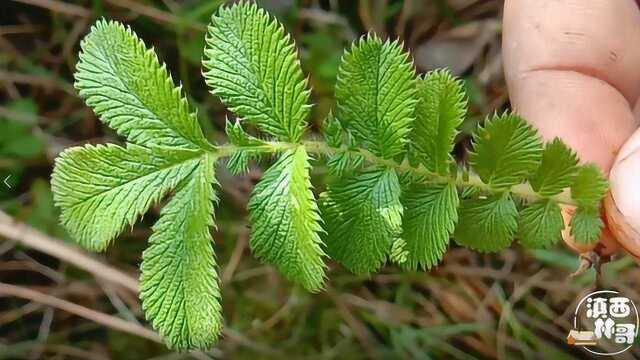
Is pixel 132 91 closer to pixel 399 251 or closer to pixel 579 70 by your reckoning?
pixel 399 251

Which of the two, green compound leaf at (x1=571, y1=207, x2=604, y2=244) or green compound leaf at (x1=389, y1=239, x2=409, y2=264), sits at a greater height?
green compound leaf at (x1=571, y1=207, x2=604, y2=244)

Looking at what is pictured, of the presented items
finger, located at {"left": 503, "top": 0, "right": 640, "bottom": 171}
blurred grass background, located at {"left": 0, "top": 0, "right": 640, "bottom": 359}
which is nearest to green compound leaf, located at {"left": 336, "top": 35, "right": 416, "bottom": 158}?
finger, located at {"left": 503, "top": 0, "right": 640, "bottom": 171}

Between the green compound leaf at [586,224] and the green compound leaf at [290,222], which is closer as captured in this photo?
the green compound leaf at [290,222]

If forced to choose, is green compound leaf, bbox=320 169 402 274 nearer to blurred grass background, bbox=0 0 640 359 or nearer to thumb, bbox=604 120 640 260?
thumb, bbox=604 120 640 260

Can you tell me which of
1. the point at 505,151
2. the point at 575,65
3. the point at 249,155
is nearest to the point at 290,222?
the point at 249,155

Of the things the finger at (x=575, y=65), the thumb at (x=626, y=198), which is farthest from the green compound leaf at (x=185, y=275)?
the finger at (x=575, y=65)

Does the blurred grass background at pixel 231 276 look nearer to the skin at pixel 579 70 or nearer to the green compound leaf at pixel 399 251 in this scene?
the skin at pixel 579 70

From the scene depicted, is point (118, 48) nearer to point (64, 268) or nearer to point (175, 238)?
point (175, 238)
